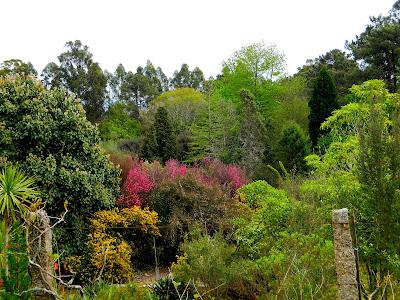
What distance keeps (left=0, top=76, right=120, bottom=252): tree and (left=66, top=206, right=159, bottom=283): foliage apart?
32cm

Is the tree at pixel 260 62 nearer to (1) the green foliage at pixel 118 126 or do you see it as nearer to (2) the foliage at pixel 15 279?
(1) the green foliage at pixel 118 126

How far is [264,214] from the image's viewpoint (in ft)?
28.9

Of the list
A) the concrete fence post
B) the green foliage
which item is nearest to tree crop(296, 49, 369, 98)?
the green foliage

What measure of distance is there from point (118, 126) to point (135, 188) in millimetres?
22243

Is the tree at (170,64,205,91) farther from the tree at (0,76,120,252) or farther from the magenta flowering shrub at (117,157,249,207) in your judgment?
the tree at (0,76,120,252)

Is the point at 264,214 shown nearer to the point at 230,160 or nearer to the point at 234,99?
the point at 230,160

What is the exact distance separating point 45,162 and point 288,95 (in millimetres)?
20096

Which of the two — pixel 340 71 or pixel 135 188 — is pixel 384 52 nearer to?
pixel 340 71

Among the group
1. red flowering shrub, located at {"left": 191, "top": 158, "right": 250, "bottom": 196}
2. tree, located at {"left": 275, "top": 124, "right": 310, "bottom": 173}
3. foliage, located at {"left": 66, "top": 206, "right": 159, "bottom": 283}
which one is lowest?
foliage, located at {"left": 66, "top": 206, "right": 159, "bottom": 283}

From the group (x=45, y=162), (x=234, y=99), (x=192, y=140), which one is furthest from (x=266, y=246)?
(x=234, y=99)

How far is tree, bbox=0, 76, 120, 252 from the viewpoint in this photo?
11102 millimetres

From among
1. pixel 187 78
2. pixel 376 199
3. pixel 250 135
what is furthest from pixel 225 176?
pixel 187 78

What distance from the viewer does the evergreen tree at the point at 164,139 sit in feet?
90.4

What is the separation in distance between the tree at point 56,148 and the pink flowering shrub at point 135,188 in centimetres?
107
